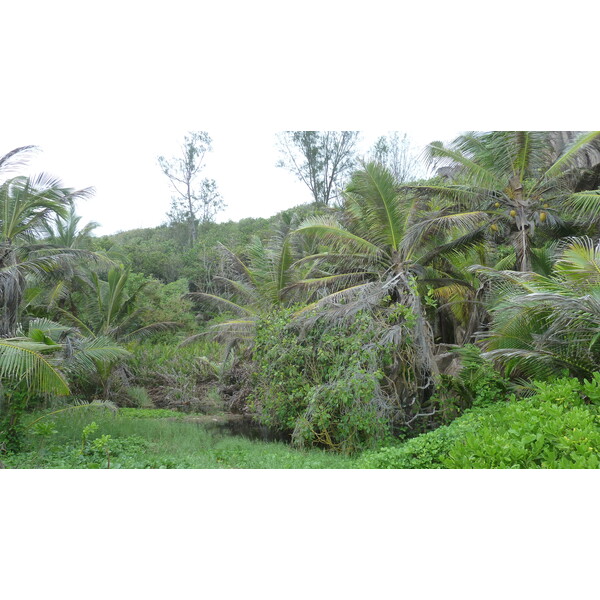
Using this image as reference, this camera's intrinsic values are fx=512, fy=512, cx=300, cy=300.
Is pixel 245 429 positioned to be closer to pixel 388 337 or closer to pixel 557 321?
pixel 388 337

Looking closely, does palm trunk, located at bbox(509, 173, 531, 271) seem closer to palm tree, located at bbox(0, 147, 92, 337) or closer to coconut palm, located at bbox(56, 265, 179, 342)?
palm tree, located at bbox(0, 147, 92, 337)

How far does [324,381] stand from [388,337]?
1313 mm

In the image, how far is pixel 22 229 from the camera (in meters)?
8.02

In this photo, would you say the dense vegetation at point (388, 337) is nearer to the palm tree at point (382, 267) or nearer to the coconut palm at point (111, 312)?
the palm tree at point (382, 267)

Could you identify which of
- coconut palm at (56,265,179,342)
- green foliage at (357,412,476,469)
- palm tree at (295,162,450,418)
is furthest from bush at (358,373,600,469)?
coconut palm at (56,265,179,342)

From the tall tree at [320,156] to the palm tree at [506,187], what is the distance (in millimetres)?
5905

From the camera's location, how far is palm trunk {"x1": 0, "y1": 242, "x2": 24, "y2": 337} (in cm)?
755

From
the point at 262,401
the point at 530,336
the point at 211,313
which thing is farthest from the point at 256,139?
the point at 530,336

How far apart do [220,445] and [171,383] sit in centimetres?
549

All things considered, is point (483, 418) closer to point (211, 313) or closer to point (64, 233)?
point (211, 313)

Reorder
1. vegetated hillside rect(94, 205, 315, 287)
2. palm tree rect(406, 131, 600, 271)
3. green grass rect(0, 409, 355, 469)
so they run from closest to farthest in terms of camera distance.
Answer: green grass rect(0, 409, 355, 469)
palm tree rect(406, 131, 600, 271)
vegetated hillside rect(94, 205, 315, 287)

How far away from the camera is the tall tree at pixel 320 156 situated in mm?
14461

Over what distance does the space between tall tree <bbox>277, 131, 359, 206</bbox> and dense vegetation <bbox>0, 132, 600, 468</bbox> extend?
392 cm

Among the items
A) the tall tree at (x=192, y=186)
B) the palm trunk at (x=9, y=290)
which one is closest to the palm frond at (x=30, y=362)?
the palm trunk at (x=9, y=290)
